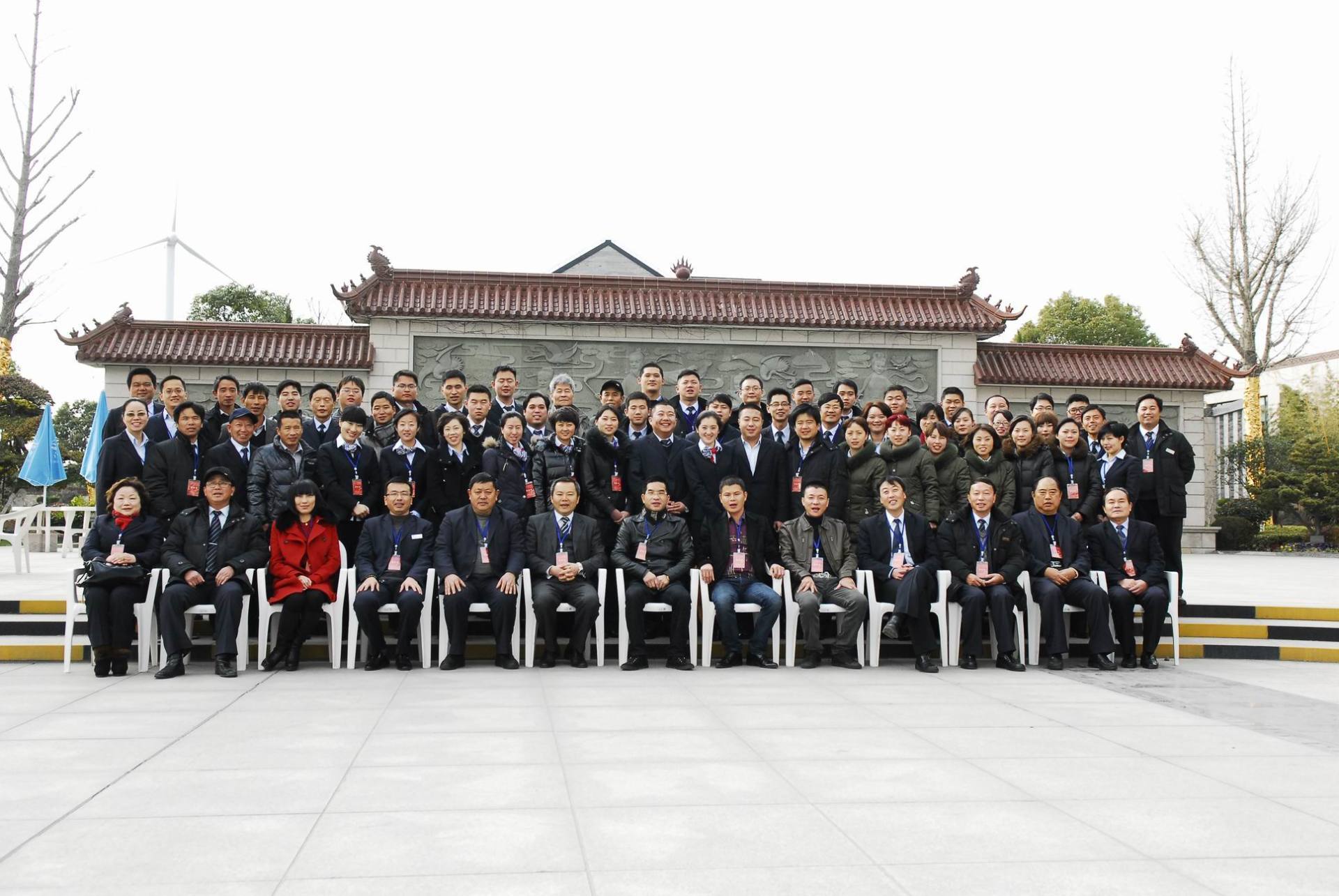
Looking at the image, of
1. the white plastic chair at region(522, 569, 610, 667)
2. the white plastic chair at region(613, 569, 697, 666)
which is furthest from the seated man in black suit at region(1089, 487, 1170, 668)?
the white plastic chair at region(522, 569, 610, 667)

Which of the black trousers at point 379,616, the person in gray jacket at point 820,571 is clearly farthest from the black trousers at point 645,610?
the black trousers at point 379,616

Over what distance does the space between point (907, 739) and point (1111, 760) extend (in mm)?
767

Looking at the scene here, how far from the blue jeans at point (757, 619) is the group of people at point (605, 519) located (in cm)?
1

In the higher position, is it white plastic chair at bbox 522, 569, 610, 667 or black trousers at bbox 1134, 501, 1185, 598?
black trousers at bbox 1134, 501, 1185, 598

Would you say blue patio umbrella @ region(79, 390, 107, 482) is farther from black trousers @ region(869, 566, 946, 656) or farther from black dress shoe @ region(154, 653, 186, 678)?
black trousers @ region(869, 566, 946, 656)

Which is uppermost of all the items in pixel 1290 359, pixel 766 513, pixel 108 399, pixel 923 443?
pixel 1290 359

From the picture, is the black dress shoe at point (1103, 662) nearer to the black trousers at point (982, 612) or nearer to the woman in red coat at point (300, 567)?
the black trousers at point (982, 612)

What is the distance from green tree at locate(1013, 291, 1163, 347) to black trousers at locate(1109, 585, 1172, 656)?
2750 cm

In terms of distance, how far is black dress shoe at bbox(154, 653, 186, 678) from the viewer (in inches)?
220

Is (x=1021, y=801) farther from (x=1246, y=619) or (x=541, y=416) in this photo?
(x=1246, y=619)

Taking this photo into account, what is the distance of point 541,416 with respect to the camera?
22.4ft

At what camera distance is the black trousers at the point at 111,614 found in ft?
18.5

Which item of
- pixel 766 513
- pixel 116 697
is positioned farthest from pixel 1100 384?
pixel 116 697

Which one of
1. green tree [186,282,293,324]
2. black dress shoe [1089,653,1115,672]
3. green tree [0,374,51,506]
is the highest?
green tree [186,282,293,324]
